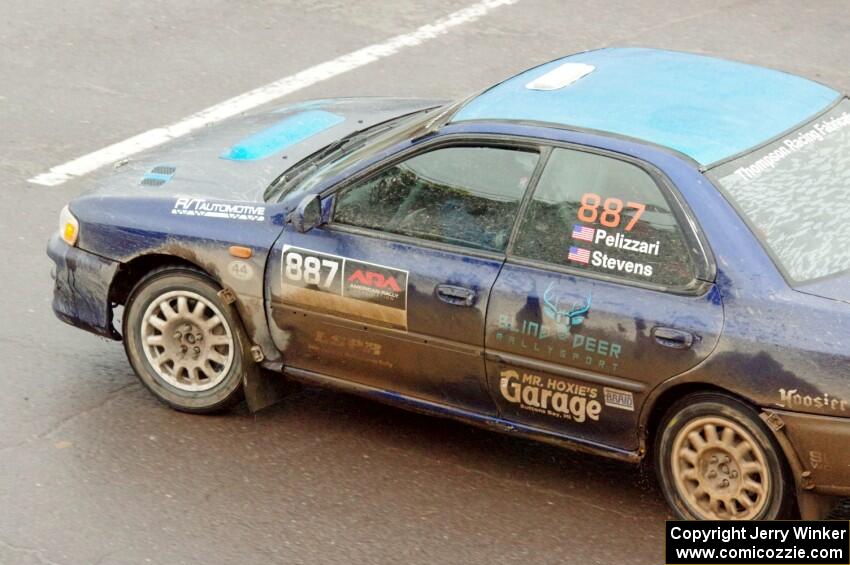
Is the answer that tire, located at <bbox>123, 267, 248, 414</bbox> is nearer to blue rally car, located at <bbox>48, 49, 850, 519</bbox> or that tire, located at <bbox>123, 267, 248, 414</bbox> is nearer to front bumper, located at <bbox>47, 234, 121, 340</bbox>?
blue rally car, located at <bbox>48, 49, 850, 519</bbox>

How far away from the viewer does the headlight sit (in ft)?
22.0

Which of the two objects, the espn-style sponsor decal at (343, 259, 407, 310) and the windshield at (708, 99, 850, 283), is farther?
the espn-style sponsor decal at (343, 259, 407, 310)

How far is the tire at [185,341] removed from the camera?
643 centimetres

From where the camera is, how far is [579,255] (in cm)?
561

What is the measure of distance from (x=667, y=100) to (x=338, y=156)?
165 centimetres

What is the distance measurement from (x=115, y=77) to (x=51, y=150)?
1538mm

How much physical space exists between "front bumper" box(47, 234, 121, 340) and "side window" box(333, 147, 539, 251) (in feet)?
4.19

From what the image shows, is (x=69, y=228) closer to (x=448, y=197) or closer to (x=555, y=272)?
(x=448, y=197)

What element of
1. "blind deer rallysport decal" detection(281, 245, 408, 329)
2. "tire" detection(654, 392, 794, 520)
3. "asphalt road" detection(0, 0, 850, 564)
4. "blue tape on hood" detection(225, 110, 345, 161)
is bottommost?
"asphalt road" detection(0, 0, 850, 564)

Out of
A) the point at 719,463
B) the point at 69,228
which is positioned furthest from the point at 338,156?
the point at 719,463

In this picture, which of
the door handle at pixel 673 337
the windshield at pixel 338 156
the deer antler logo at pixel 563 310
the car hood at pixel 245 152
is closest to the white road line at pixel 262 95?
the car hood at pixel 245 152

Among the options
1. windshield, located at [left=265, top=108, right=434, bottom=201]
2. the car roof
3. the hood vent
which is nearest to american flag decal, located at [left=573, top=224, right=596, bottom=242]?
the car roof

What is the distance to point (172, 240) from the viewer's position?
6.41 m

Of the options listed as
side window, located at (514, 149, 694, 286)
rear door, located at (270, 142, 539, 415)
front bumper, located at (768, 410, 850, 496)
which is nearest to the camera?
front bumper, located at (768, 410, 850, 496)
